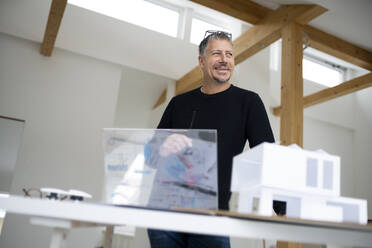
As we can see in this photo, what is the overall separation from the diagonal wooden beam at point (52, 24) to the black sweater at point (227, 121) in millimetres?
2411

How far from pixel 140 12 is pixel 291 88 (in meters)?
2.97

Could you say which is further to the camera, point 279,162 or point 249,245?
point 249,245

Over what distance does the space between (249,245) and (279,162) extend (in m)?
4.52

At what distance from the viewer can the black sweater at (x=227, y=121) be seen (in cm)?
145

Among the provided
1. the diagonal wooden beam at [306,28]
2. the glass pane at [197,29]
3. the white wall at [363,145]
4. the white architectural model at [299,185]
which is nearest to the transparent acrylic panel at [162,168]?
the white architectural model at [299,185]

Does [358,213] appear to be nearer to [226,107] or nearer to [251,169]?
[251,169]

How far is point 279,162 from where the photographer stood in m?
0.95

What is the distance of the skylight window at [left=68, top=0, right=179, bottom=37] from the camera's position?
5.25 metres

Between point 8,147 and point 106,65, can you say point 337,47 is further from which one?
point 8,147

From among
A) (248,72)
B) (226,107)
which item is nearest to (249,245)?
(248,72)

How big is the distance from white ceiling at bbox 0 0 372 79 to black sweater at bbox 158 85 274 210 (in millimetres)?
2678

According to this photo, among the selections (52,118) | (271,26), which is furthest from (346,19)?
(52,118)

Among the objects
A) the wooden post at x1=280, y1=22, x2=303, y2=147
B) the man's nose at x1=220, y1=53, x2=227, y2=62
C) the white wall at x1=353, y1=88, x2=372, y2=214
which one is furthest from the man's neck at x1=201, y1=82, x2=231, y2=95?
the white wall at x1=353, y1=88, x2=372, y2=214

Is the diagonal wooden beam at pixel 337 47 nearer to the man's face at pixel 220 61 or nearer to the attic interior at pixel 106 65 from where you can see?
the attic interior at pixel 106 65
